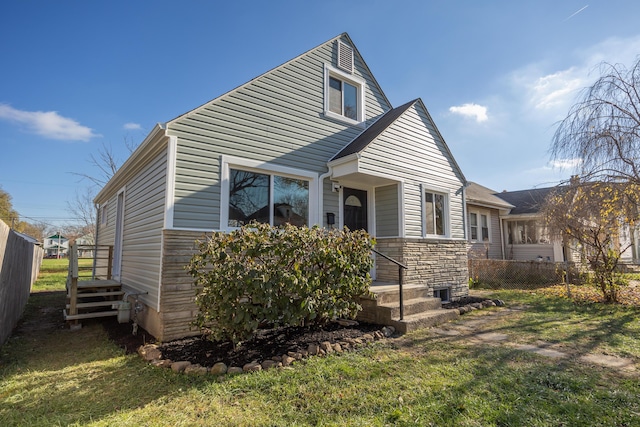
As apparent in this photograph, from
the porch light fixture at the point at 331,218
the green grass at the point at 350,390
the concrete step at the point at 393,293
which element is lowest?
the green grass at the point at 350,390

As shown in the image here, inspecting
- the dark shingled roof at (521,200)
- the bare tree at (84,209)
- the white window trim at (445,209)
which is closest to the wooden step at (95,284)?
the white window trim at (445,209)

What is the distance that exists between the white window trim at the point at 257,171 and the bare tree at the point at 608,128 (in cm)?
544

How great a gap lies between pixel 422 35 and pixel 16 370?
35.1 ft

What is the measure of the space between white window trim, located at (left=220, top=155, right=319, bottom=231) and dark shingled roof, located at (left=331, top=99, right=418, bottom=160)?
941 mm

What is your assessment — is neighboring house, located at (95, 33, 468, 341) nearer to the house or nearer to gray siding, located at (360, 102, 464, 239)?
gray siding, located at (360, 102, 464, 239)

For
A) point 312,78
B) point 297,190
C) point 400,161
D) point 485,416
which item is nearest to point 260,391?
point 485,416

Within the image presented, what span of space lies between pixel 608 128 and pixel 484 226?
33.0 ft

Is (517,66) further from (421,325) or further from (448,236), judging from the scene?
(421,325)

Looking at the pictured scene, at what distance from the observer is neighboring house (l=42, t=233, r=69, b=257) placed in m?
43.4

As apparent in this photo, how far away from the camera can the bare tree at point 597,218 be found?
6625mm

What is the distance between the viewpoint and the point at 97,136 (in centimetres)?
2117

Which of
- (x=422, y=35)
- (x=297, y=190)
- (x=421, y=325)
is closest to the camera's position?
(x=421, y=325)

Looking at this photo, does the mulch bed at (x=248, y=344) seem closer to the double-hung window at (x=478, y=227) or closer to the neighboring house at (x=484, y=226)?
the neighboring house at (x=484, y=226)

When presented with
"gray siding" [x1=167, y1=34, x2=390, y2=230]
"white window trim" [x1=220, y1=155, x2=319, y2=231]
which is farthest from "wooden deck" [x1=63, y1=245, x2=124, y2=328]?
"white window trim" [x1=220, y1=155, x2=319, y2=231]
